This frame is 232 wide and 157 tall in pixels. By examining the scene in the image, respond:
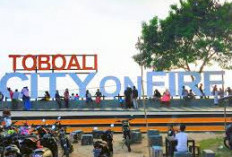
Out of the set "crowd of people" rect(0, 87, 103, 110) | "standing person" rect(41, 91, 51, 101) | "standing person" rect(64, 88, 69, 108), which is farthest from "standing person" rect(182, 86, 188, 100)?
"standing person" rect(41, 91, 51, 101)

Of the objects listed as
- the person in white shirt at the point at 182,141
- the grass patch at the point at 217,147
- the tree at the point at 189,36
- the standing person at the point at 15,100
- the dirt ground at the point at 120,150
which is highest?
the tree at the point at 189,36

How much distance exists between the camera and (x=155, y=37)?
179ft

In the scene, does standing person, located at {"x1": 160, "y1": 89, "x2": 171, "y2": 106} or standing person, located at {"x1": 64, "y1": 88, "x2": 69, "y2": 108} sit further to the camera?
standing person, located at {"x1": 160, "y1": 89, "x2": 171, "y2": 106}

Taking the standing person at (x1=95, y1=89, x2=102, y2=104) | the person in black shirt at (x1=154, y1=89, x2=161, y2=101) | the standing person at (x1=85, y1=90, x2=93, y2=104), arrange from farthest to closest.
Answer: the person in black shirt at (x1=154, y1=89, x2=161, y2=101) → the standing person at (x1=95, y1=89, x2=102, y2=104) → the standing person at (x1=85, y1=90, x2=93, y2=104)

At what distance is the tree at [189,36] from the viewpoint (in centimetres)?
5275

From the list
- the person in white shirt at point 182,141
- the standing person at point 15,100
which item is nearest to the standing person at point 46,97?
the standing person at point 15,100

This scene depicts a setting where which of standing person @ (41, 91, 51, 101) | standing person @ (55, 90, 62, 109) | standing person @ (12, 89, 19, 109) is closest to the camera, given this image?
standing person @ (12, 89, 19, 109)

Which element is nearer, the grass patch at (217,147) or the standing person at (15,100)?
the grass patch at (217,147)

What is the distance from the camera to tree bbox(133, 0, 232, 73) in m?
52.8

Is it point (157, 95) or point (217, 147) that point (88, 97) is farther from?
point (217, 147)

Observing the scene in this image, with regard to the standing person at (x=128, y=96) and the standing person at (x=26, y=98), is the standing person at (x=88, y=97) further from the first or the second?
the standing person at (x=26, y=98)

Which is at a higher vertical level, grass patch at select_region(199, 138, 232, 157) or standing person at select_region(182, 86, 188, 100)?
standing person at select_region(182, 86, 188, 100)

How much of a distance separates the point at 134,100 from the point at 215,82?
348 inches

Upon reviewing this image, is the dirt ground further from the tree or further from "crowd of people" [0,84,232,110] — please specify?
the tree
